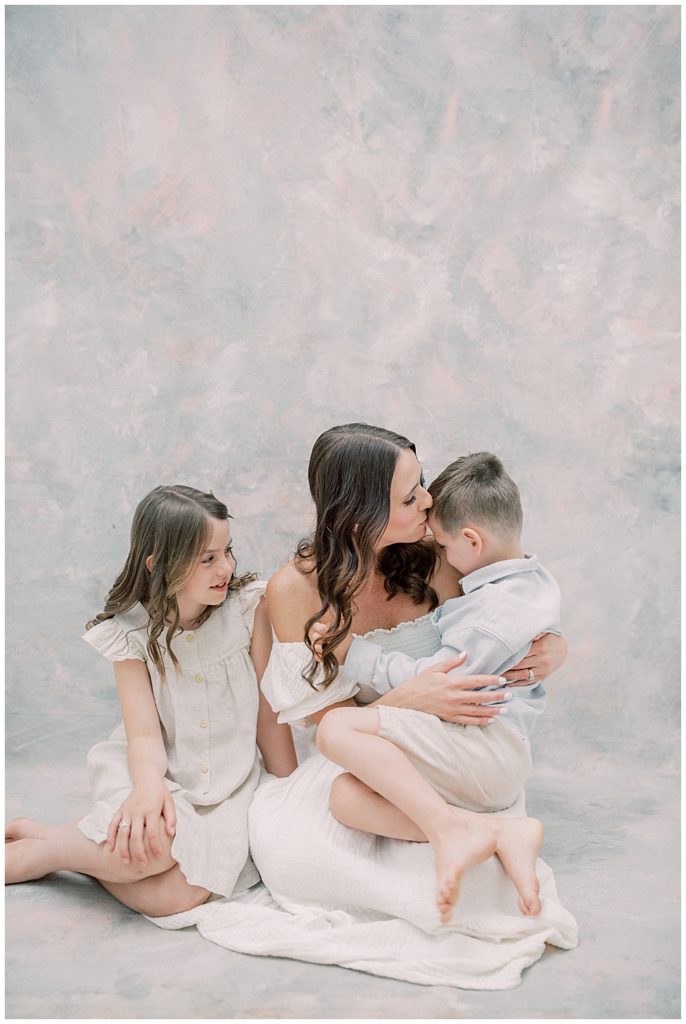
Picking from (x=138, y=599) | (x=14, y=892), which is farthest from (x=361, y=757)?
(x=14, y=892)

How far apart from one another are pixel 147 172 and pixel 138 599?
148 centimetres

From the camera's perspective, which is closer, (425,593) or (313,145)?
(425,593)

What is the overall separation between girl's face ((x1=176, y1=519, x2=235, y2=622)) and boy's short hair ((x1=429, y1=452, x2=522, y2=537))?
47cm

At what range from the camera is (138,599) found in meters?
2.28

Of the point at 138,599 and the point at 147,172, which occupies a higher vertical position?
the point at 147,172

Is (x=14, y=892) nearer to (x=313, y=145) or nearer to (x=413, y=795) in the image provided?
(x=413, y=795)

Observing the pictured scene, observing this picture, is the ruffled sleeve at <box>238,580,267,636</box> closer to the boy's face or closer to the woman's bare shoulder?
the woman's bare shoulder

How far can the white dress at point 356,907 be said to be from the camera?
6.03 feet

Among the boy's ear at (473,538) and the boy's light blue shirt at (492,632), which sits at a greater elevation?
the boy's ear at (473,538)

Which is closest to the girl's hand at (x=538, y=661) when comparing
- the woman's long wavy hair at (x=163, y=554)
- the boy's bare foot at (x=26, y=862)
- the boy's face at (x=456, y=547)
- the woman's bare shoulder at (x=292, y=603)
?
the boy's face at (x=456, y=547)

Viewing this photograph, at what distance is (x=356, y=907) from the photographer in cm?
199

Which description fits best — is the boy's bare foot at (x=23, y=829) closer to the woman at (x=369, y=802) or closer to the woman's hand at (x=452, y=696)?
the woman at (x=369, y=802)

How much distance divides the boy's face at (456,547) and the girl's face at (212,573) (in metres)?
0.46

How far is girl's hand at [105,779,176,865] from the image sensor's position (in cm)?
201
